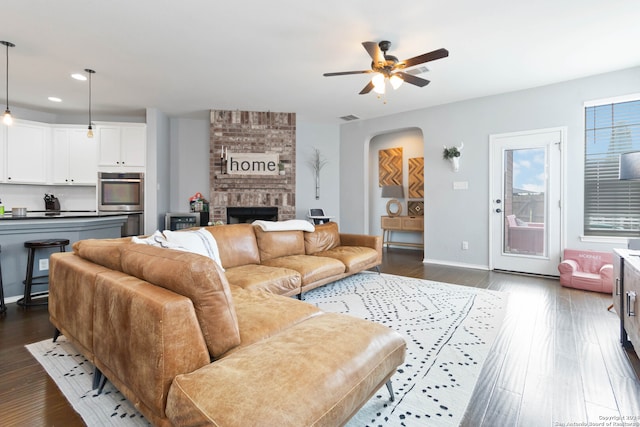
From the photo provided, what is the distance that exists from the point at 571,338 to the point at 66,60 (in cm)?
569

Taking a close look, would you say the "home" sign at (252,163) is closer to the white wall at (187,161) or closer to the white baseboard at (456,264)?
the white wall at (187,161)

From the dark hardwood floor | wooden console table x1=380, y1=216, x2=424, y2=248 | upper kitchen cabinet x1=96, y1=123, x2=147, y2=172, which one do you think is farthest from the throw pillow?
wooden console table x1=380, y1=216, x2=424, y2=248

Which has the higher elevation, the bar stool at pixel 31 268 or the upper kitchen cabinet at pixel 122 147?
the upper kitchen cabinet at pixel 122 147

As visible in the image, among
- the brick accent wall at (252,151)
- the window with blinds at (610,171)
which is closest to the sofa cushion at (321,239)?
the brick accent wall at (252,151)

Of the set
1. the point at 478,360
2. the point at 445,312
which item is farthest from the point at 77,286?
the point at 445,312

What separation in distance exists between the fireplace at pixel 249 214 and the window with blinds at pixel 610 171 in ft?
15.7

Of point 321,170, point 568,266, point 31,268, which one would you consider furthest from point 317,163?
point 31,268

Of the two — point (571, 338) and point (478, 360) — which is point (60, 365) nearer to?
point (478, 360)

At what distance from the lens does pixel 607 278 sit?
3428mm

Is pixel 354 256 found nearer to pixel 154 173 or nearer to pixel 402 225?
pixel 402 225

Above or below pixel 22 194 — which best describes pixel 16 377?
below

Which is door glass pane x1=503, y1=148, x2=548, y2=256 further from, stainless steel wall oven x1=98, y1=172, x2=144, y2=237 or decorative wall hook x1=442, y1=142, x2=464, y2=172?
stainless steel wall oven x1=98, y1=172, x2=144, y2=237

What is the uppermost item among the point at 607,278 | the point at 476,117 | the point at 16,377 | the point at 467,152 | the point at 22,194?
the point at 476,117

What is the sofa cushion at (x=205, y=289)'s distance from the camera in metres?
1.21
